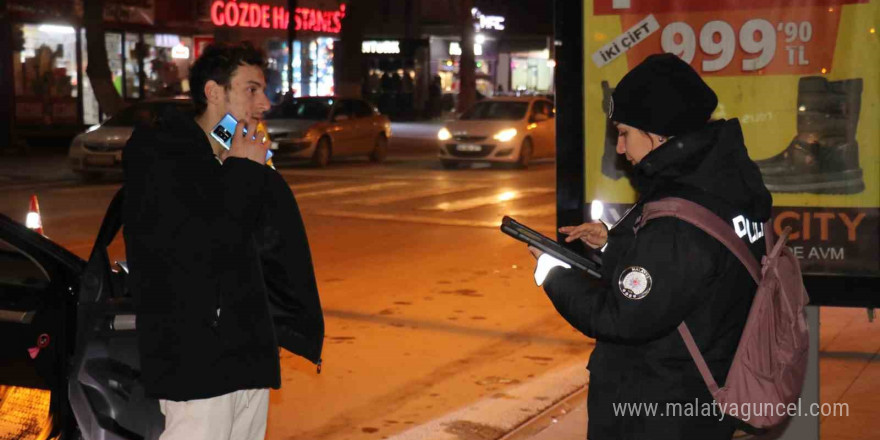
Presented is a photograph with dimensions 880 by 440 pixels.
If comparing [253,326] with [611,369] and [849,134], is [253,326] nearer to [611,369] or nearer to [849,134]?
[611,369]

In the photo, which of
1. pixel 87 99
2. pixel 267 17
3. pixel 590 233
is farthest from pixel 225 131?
pixel 267 17

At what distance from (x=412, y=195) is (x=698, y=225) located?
15.2m

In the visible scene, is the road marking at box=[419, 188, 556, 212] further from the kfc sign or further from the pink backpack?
the kfc sign

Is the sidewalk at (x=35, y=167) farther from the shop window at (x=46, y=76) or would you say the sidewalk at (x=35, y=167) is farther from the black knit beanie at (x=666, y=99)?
the black knit beanie at (x=666, y=99)

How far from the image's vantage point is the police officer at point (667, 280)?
2.72 meters

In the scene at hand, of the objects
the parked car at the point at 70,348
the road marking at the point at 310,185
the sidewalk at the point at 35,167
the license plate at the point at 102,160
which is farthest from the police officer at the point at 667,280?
the sidewalk at the point at 35,167

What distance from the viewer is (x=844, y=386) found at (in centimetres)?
676

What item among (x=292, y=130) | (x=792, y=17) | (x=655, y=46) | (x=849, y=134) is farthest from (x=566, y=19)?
(x=292, y=130)

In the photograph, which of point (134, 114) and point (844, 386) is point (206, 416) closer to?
point (844, 386)

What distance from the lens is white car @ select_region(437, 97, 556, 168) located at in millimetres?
23422

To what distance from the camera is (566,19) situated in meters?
4.79

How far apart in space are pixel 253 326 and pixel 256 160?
0.46 metres

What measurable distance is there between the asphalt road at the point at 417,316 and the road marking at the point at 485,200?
0.03 metres

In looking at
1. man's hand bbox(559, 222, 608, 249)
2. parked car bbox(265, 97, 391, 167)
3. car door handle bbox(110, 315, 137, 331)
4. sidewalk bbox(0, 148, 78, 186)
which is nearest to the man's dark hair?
car door handle bbox(110, 315, 137, 331)
